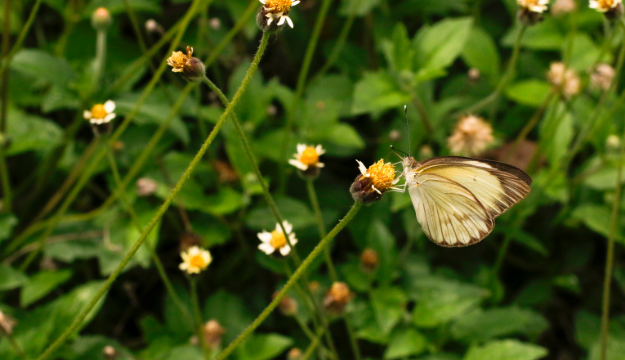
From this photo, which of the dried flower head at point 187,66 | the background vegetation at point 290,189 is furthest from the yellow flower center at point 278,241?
the dried flower head at point 187,66

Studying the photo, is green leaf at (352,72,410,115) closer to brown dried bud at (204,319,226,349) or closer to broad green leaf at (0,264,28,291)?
brown dried bud at (204,319,226,349)

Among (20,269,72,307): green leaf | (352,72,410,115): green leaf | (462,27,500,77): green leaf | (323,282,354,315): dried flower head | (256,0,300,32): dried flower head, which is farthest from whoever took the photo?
(462,27,500,77): green leaf

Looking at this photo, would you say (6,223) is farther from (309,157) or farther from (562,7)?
(562,7)

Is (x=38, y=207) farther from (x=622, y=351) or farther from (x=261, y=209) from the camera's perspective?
(x=622, y=351)

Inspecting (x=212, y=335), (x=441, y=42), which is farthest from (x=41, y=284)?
(x=441, y=42)

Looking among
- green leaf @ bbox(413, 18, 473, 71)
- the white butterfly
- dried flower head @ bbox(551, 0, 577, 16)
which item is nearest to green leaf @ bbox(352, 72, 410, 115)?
green leaf @ bbox(413, 18, 473, 71)

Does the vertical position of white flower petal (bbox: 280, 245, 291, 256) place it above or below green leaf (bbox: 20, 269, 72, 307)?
above
